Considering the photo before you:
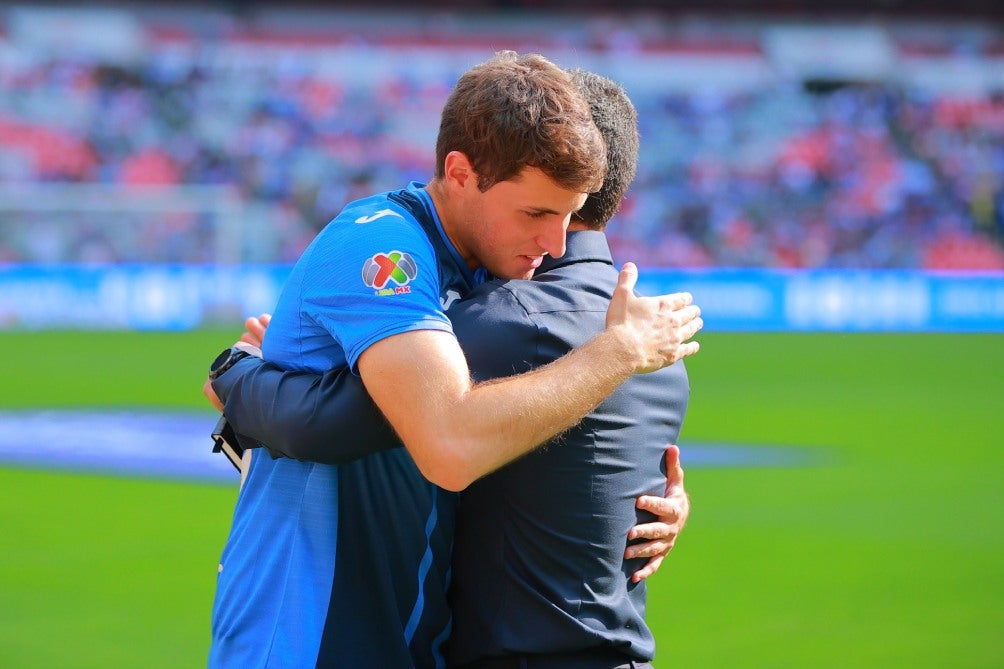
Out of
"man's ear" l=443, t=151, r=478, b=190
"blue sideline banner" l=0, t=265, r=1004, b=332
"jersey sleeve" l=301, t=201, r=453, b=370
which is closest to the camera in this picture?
"jersey sleeve" l=301, t=201, r=453, b=370

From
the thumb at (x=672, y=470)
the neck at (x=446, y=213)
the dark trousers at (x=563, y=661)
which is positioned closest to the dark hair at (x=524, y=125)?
the neck at (x=446, y=213)

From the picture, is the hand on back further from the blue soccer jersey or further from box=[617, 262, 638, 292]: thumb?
the blue soccer jersey

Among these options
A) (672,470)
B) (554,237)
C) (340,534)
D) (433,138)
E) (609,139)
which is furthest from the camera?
(433,138)

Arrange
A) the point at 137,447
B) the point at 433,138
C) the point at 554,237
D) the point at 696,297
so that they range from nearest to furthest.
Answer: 1. the point at 554,237
2. the point at 137,447
3. the point at 696,297
4. the point at 433,138

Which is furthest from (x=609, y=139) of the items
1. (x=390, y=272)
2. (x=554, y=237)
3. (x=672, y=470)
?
(x=672, y=470)

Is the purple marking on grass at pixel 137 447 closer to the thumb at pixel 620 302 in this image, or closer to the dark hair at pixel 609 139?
the dark hair at pixel 609 139

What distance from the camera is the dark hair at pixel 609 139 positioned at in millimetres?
2805

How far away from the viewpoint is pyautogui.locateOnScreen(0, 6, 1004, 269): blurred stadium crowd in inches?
1040

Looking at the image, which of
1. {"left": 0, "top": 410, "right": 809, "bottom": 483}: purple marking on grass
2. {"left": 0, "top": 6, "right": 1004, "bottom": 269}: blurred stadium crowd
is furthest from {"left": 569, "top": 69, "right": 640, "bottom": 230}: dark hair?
{"left": 0, "top": 6, "right": 1004, "bottom": 269}: blurred stadium crowd

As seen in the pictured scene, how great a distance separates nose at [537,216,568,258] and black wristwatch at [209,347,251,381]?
76 centimetres

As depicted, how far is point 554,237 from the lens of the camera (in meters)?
2.64

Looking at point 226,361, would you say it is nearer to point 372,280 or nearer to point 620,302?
point 372,280

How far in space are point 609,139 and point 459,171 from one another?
416 millimetres

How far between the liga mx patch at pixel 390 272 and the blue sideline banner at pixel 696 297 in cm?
1825
